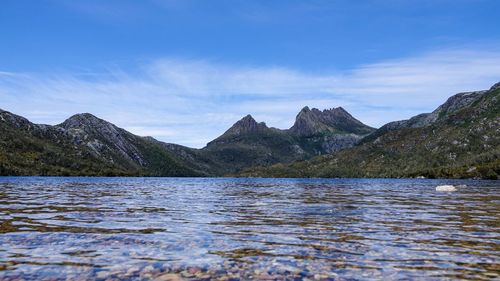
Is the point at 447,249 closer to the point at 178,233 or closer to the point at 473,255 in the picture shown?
the point at 473,255

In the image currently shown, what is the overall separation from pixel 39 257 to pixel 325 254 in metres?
11.1

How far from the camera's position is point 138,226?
25.0m

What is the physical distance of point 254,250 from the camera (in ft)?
57.1

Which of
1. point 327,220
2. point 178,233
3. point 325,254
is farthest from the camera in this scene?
point 327,220

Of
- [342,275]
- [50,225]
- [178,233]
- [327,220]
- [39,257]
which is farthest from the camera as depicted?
[327,220]

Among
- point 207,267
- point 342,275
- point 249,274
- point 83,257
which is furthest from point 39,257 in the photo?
point 342,275

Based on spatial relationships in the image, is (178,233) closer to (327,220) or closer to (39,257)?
(39,257)

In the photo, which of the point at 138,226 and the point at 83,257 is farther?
the point at 138,226

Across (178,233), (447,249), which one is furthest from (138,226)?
(447,249)

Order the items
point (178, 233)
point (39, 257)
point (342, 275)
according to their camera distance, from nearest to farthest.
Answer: point (342, 275) → point (39, 257) → point (178, 233)

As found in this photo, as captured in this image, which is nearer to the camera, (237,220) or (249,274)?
(249,274)

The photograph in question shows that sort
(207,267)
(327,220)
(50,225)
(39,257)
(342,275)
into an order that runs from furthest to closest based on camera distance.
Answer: (327,220)
(50,225)
(39,257)
(207,267)
(342,275)

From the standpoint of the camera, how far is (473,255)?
16.4m

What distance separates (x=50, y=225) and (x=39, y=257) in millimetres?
9662
